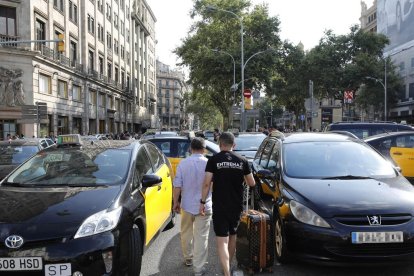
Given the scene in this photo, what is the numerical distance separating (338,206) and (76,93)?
40449 mm

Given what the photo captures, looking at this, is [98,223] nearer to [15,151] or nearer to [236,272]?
[236,272]

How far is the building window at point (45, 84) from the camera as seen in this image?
33.8 m

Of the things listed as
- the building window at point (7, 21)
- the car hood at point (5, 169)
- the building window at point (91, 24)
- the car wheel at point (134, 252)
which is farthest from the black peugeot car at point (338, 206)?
the building window at point (91, 24)

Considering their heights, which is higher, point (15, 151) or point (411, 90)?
point (411, 90)

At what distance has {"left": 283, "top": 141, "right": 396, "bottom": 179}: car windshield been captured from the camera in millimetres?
5988

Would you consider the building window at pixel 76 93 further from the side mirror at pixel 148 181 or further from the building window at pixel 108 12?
the side mirror at pixel 148 181

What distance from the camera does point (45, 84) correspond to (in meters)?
34.9

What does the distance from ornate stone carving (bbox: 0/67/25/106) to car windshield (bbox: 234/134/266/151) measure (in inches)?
856

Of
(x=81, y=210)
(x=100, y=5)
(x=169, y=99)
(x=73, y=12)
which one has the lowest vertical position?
(x=81, y=210)

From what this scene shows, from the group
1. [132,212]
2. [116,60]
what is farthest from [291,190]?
[116,60]

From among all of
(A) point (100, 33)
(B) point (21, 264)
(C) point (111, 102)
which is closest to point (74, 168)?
(B) point (21, 264)

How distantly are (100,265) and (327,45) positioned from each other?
4641cm

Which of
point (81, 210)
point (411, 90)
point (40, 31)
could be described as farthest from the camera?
point (411, 90)

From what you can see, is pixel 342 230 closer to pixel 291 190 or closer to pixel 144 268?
pixel 291 190
